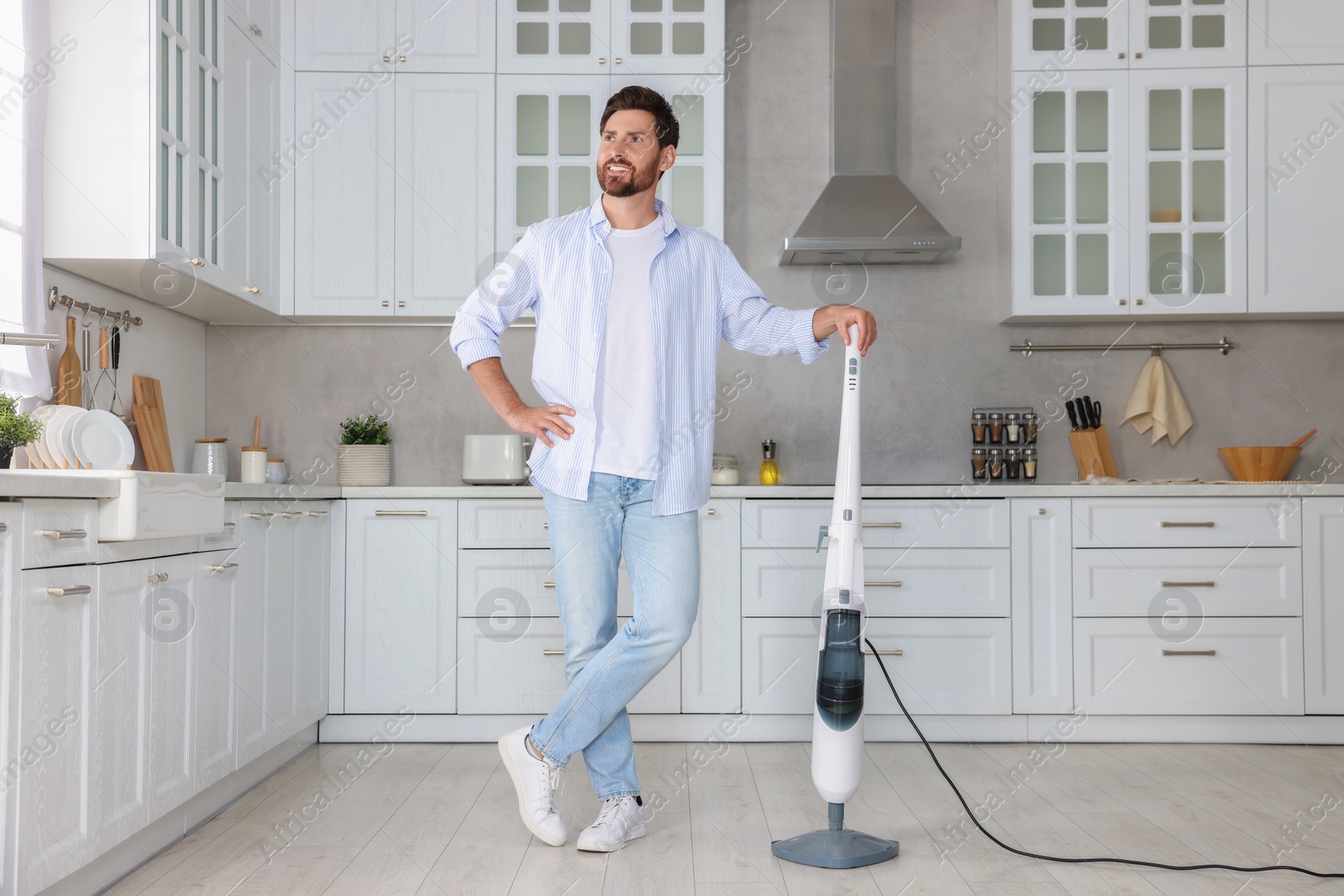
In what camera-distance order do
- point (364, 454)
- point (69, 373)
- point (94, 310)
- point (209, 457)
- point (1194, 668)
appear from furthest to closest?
point (364, 454), point (209, 457), point (1194, 668), point (94, 310), point (69, 373)

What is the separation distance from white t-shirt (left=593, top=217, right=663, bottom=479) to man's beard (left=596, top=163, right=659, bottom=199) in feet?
0.50

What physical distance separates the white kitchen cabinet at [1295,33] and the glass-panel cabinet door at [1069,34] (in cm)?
43

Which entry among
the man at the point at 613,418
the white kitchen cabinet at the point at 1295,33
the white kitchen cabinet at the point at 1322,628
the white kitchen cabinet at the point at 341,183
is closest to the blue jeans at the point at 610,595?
the man at the point at 613,418

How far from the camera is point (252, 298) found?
3340mm

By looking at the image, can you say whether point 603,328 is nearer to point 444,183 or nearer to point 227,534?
point 227,534

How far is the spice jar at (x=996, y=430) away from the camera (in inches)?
150

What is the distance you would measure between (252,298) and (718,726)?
1983mm

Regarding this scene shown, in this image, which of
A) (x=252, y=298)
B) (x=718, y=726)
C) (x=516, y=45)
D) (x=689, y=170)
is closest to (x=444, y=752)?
(x=718, y=726)

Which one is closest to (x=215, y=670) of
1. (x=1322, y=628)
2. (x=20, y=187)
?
(x=20, y=187)

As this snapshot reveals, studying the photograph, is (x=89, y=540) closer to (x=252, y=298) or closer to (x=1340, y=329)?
(x=252, y=298)

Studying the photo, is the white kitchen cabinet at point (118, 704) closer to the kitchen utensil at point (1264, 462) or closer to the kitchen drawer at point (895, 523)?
the kitchen drawer at point (895, 523)

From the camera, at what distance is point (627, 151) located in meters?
2.14

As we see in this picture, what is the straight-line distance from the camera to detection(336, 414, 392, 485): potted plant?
12.0 feet

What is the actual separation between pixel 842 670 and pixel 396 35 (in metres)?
2.70
